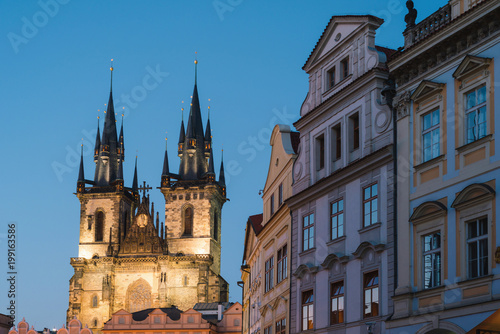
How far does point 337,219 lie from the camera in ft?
96.6

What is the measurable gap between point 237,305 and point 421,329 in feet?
230

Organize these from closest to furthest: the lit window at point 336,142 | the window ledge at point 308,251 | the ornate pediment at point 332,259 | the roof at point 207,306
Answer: the ornate pediment at point 332,259, the lit window at point 336,142, the window ledge at point 308,251, the roof at point 207,306

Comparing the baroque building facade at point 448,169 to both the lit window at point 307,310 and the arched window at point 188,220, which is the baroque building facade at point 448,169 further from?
the arched window at point 188,220

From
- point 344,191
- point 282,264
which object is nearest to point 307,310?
point 282,264

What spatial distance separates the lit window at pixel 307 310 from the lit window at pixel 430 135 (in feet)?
28.4

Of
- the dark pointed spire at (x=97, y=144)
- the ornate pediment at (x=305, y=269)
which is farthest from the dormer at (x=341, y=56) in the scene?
the dark pointed spire at (x=97, y=144)

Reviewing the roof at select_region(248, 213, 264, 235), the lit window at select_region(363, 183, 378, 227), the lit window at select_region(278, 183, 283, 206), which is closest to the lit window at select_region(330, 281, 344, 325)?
the lit window at select_region(363, 183, 378, 227)

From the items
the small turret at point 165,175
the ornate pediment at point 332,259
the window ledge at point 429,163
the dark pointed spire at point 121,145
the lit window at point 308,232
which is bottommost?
the ornate pediment at point 332,259

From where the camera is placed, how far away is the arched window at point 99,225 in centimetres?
11300

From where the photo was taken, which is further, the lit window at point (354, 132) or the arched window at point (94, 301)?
the arched window at point (94, 301)

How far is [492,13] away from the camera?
69.8 feet

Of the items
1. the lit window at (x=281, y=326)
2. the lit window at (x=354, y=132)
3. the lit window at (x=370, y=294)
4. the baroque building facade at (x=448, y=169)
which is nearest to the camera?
the baroque building facade at (x=448, y=169)

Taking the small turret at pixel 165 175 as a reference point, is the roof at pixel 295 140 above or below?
below

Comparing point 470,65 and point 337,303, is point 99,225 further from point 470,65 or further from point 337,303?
point 470,65
